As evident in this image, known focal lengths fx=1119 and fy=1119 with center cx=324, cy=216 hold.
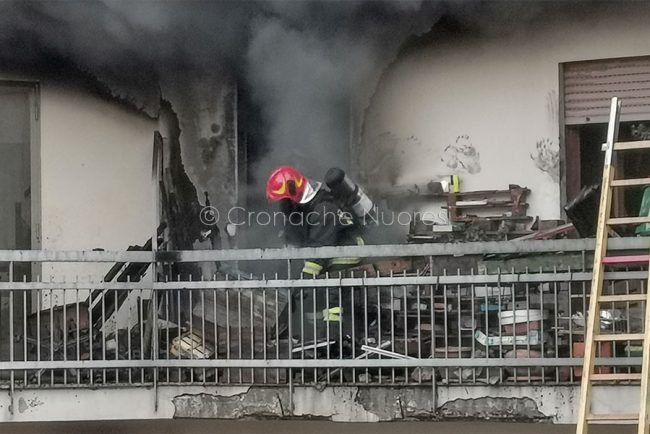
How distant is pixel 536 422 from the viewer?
7.26 metres

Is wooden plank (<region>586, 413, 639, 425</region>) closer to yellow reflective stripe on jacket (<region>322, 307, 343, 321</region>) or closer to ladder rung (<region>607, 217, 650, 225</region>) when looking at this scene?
ladder rung (<region>607, 217, 650, 225</region>)

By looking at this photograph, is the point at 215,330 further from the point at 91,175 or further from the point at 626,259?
the point at 626,259

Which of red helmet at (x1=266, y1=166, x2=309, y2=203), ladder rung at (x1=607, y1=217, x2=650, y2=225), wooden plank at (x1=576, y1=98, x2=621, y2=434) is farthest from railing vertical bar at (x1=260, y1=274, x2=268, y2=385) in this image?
ladder rung at (x1=607, y1=217, x2=650, y2=225)

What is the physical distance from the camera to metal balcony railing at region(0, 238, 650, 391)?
730 centimetres

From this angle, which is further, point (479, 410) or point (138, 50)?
point (138, 50)

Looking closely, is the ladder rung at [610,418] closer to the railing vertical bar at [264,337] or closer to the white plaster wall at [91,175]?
the railing vertical bar at [264,337]

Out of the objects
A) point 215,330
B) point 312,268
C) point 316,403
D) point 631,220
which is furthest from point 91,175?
point 631,220

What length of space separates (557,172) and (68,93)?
4046 mm

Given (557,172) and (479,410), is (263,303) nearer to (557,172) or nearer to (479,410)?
(479,410)

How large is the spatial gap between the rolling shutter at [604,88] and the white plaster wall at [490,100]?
0.09 m

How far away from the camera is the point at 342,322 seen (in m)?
7.70

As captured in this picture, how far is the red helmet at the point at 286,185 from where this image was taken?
8.41 metres

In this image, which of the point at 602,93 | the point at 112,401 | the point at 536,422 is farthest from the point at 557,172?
the point at 112,401

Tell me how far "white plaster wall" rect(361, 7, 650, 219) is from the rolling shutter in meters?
0.09
